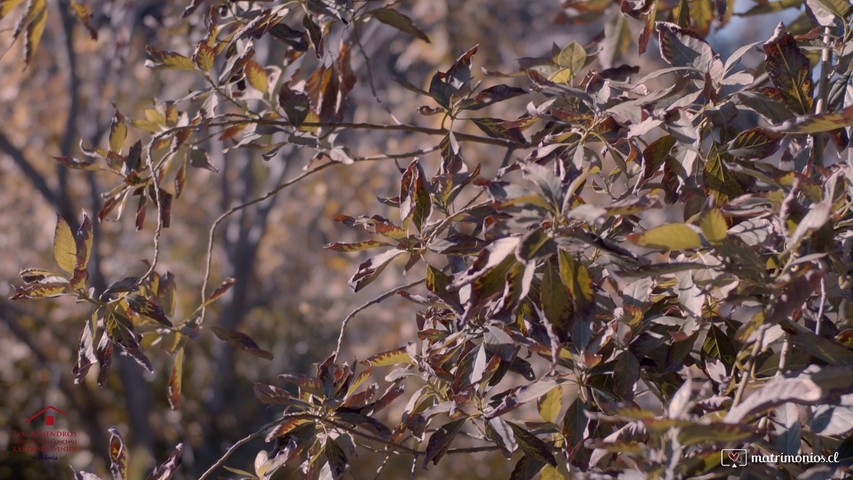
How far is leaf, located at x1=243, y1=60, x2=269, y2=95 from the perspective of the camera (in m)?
1.11

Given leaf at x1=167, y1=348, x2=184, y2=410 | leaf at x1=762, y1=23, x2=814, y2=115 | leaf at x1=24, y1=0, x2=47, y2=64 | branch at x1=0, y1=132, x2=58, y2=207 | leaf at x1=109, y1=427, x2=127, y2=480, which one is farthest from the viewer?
branch at x1=0, y1=132, x2=58, y2=207

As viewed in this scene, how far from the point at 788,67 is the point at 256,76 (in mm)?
741

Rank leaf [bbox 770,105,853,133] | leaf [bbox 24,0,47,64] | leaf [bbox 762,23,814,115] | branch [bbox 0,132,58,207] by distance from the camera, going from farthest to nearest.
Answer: branch [bbox 0,132,58,207], leaf [bbox 24,0,47,64], leaf [bbox 762,23,814,115], leaf [bbox 770,105,853,133]

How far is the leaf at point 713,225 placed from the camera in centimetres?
67

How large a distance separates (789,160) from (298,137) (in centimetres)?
69

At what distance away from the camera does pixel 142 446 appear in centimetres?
346

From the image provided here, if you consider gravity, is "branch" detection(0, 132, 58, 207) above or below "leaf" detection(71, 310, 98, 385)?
below

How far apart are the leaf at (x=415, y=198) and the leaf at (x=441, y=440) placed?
0.83 ft

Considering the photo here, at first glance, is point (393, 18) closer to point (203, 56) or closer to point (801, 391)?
point (203, 56)

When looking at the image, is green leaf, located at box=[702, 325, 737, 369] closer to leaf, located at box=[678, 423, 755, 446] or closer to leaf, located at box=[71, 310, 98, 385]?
leaf, located at box=[678, 423, 755, 446]

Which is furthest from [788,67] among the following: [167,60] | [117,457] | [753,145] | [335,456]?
[117,457]

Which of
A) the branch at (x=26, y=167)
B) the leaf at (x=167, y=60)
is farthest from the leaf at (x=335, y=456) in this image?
the branch at (x=26, y=167)

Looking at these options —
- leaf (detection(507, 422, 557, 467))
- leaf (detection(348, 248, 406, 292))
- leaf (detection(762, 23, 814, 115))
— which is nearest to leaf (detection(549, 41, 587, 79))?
leaf (detection(762, 23, 814, 115))

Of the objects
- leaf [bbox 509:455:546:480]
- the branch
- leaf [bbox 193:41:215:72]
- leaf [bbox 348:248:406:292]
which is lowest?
the branch
